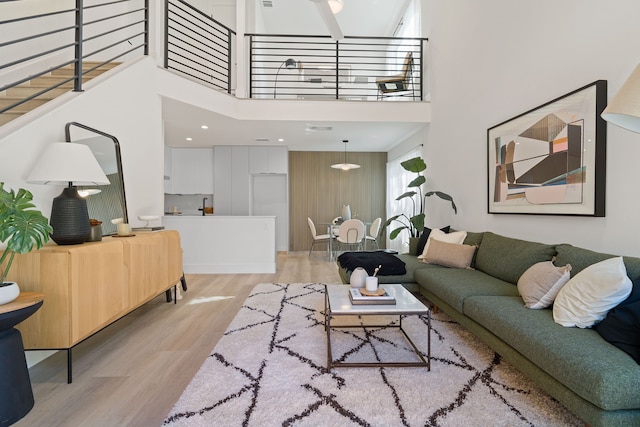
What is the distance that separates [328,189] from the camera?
812 centimetres

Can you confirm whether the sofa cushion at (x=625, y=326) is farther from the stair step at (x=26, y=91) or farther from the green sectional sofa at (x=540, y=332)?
the stair step at (x=26, y=91)

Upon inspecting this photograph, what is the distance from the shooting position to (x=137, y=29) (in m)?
5.62

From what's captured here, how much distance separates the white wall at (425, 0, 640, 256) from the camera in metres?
2.13

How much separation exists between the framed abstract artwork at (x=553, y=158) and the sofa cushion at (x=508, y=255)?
13.3 inches

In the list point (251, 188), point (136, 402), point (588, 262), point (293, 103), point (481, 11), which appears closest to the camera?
point (136, 402)

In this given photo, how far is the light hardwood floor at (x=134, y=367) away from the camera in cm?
169

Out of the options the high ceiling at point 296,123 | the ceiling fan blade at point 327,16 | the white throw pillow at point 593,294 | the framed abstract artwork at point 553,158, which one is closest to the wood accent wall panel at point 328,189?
the high ceiling at point 296,123

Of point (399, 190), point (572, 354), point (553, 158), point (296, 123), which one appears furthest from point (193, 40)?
point (572, 354)

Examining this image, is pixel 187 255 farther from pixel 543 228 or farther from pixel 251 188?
pixel 543 228

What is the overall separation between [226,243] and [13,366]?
388cm

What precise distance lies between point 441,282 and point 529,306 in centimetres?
83

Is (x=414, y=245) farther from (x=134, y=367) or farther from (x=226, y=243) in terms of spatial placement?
(x=134, y=367)

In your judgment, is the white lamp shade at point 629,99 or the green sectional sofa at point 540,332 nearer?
the white lamp shade at point 629,99

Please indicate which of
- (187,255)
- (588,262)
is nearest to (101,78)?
(187,255)
